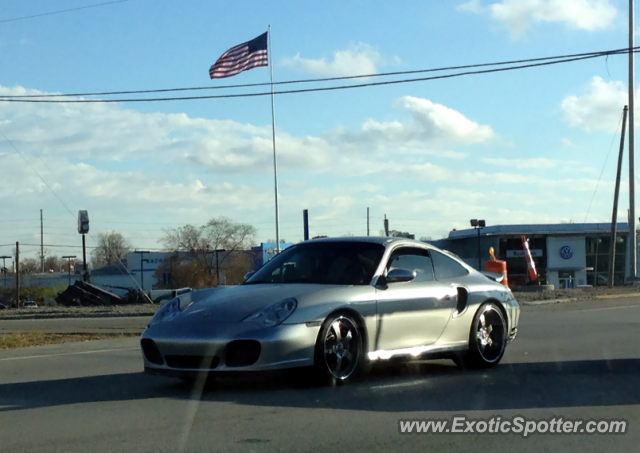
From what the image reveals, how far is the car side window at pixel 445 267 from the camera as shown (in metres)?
8.46

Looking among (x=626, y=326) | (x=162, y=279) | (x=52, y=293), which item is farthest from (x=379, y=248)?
(x=162, y=279)

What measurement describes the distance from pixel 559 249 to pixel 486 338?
69.8m

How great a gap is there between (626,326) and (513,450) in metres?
9.91

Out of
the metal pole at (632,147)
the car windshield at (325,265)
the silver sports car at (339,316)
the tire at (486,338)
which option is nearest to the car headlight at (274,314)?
the silver sports car at (339,316)

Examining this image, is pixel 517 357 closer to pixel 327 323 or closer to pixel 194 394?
pixel 327 323

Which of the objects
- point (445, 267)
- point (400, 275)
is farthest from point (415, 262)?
point (400, 275)

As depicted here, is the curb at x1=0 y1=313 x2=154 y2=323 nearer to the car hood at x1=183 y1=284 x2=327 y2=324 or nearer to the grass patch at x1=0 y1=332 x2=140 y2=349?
the grass patch at x1=0 y1=332 x2=140 y2=349

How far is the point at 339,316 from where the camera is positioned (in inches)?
279

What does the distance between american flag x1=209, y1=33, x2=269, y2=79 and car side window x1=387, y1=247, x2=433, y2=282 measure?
20.5 metres

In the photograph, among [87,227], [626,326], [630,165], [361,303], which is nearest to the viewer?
[361,303]

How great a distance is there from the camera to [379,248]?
800 cm

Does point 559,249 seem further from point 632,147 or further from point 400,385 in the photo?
point 400,385

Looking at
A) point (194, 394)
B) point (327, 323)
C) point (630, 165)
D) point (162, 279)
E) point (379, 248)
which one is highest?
point (630, 165)

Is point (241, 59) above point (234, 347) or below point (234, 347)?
above
